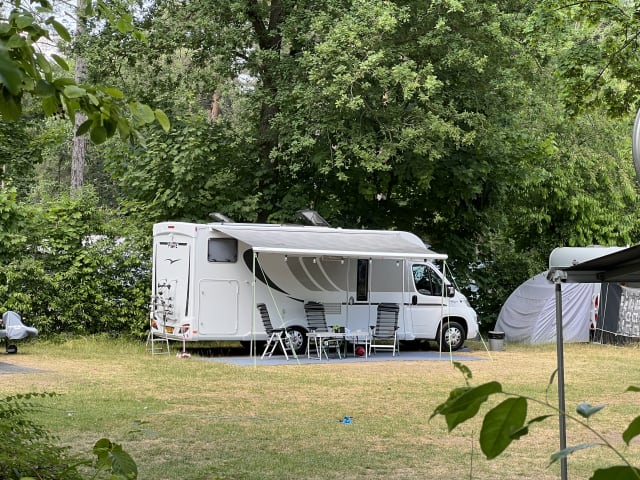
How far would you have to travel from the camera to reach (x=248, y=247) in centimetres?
1506

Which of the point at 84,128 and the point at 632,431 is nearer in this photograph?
the point at 632,431

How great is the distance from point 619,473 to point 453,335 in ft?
52.9

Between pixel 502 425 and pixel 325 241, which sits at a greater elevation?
pixel 325 241

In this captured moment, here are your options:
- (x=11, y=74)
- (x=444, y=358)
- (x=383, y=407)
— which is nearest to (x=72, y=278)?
(x=444, y=358)

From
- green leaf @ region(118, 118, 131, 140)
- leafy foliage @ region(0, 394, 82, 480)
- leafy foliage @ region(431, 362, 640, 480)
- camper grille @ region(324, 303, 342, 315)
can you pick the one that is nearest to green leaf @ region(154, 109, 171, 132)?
green leaf @ region(118, 118, 131, 140)

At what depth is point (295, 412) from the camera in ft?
31.7

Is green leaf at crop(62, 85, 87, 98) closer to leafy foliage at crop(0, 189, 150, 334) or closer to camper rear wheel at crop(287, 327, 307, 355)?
camper rear wheel at crop(287, 327, 307, 355)

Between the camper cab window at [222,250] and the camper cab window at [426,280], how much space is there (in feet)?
11.5

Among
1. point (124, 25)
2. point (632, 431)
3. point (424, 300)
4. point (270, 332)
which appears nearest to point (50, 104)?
point (124, 25)

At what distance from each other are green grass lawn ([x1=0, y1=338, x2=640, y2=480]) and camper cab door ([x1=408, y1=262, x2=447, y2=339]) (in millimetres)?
1343

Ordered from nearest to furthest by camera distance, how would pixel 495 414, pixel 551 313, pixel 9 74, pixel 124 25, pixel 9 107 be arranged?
1. pixel 495 414
2. pixel 9 74
3. pixel 9 107
4. pixel 124 25
5. pixel 551 313

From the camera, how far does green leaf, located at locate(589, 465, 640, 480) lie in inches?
41.8

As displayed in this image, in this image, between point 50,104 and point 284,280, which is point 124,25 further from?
point 284,280

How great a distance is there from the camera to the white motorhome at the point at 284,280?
14.7m
